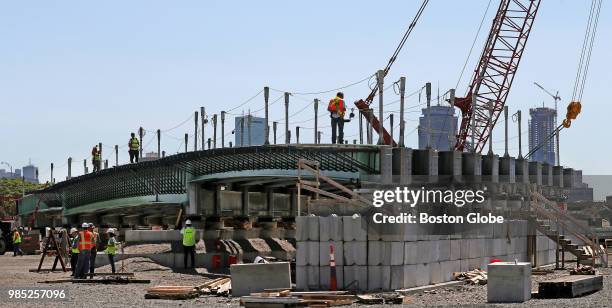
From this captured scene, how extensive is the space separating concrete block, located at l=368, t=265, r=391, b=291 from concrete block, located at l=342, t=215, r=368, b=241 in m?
0.76

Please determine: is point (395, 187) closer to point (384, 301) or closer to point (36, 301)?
point (384, 301)

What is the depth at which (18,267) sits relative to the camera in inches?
1796

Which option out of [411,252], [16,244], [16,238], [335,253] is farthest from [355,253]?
[16,238]

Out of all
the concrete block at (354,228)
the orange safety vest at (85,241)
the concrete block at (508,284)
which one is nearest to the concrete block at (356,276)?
the concrete block at (354,228)

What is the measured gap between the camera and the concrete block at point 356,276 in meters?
27.4

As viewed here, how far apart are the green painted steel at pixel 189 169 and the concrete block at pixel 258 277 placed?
14774mm

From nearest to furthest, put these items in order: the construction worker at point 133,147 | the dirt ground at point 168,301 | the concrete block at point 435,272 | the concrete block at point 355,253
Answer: the dirt ground at point 168,301
the concrete block at point 355,253
the concrete block at point 435,272
the construction worker at point 133,147

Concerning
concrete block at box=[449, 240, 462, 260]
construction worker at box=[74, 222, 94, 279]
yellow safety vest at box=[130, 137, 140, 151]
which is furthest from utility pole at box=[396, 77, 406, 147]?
yellow safety vest at box=[130, 137, 140, 151]

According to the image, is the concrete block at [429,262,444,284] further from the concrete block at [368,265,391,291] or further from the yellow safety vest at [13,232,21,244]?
the yellow safety vest at [13,232,21,244]

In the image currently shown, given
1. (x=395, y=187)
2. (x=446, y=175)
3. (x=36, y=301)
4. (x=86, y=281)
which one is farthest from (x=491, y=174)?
(x=36, y=301)

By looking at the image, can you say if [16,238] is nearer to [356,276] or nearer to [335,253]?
[335,253]

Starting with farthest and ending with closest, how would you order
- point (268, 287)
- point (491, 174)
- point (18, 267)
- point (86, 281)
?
point (491, 174) < point (18, 267) < point (86, 281) < point (268, 287)

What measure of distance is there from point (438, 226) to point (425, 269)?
1.66 meters

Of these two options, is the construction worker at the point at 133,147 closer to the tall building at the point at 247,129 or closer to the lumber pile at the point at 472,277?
the tall building at the point at 247,129
